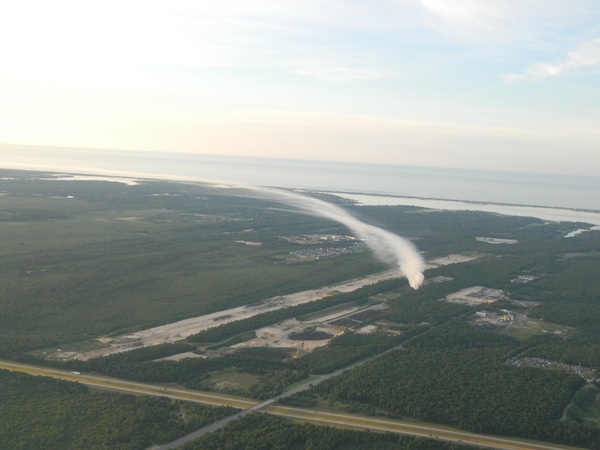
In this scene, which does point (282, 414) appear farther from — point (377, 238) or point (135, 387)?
point (377, 238)

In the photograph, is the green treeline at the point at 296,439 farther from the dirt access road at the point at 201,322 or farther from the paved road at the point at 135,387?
the dirt access road at the point at 201,322

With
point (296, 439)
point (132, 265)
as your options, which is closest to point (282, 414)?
point (296, 439)

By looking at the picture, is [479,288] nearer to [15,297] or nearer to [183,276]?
[183,276]

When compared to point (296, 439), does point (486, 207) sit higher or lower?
higher

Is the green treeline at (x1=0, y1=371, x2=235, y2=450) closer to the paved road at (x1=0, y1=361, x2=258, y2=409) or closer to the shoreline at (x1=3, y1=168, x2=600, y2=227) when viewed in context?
the paved road at (x1=0, y1=361, x2=258, y2=409)

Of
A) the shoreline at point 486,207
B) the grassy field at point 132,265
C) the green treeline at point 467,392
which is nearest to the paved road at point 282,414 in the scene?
the green treeline at point 467,392

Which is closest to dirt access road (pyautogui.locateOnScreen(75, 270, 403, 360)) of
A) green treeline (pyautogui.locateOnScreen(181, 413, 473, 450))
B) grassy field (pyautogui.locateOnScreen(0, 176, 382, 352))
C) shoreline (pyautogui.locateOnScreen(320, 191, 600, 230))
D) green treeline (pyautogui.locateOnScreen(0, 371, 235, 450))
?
grassy field (pyautogui.locateOnScreen(0, 176, 382, 352))
